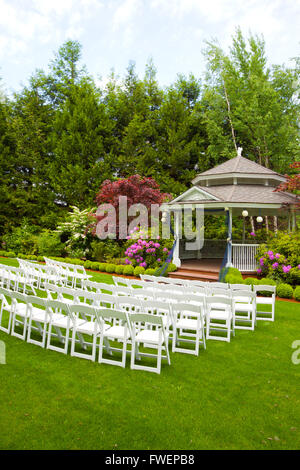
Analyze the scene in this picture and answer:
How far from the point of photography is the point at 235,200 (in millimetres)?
13812

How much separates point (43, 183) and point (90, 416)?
24.4 metres

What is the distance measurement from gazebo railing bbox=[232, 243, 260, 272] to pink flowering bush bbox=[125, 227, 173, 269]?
3.01 metres

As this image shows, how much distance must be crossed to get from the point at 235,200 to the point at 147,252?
14.3 feet

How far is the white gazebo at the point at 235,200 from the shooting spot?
13.7 m

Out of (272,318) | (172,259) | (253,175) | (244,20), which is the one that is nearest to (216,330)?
(272,318)

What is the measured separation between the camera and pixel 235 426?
11.0 feet

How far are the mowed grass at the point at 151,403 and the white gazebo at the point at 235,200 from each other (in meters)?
8.68

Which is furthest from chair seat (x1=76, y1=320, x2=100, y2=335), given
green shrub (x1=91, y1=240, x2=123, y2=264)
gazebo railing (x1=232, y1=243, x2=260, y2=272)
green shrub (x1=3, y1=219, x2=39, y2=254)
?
green shrub (x1=3, y1=219, x2=39, y2=254)

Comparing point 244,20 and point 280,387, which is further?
point 244,20

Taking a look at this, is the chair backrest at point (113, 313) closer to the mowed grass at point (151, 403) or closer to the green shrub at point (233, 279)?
the mowed grass at point (151, 403)

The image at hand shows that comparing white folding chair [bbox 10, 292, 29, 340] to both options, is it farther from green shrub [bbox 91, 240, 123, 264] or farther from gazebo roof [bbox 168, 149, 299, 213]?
green shrub [bbox 91, 240, 123, 264]

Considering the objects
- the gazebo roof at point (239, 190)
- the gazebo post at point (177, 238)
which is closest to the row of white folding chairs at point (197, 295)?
the gazebo roof at point (239, 190)

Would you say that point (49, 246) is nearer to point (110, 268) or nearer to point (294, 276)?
point (110, 268)
